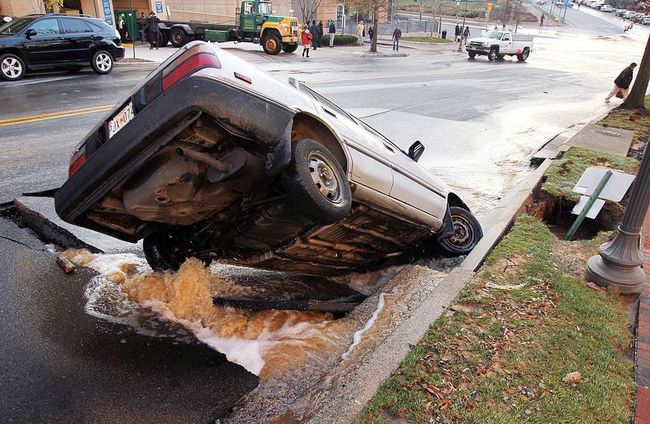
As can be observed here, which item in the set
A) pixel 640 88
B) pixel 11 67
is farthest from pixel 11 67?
pixel 640 88

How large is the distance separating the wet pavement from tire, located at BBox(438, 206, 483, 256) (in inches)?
122

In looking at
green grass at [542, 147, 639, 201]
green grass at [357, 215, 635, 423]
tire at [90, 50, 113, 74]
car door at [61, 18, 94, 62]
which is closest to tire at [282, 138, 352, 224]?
green grass at [357, 215, 635, 423]

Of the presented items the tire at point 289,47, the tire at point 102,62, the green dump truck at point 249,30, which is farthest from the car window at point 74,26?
the tire at point 289,47

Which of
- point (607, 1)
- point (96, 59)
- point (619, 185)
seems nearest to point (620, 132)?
point (619, 185)

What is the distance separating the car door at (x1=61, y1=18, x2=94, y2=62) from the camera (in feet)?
49.9

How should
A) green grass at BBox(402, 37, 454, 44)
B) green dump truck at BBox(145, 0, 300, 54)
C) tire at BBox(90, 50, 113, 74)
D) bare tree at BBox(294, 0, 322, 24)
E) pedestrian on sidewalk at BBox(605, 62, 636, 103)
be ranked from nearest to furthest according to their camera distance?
1. tire at BBox(90, 50, 113, 74)
2. pedestrian on sidewalk at BBox(605, 62, 636, 103)
3. green dump truck at BBox(145, 0, 300, 54)
4. bare tree at BBox(294, 0, 322, 24)
5. green grass at BBox(402, 37, 454, 44)

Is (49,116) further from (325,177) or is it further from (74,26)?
(325,177)

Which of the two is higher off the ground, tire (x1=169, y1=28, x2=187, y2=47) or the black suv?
the black suv

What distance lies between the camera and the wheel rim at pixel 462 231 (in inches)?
229

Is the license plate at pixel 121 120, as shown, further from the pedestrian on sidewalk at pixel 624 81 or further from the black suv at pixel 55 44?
the pedestrian on sidewalk at pixel 624 81

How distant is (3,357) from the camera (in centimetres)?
348

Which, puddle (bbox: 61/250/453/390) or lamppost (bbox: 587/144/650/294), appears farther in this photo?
lamppost (bbox: 587/144/650/294)

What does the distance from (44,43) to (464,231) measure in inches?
558

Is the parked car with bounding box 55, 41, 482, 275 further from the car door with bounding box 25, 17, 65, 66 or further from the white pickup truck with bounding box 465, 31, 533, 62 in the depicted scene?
the white pickup truck with bounding box 465, 31, 533, 62
